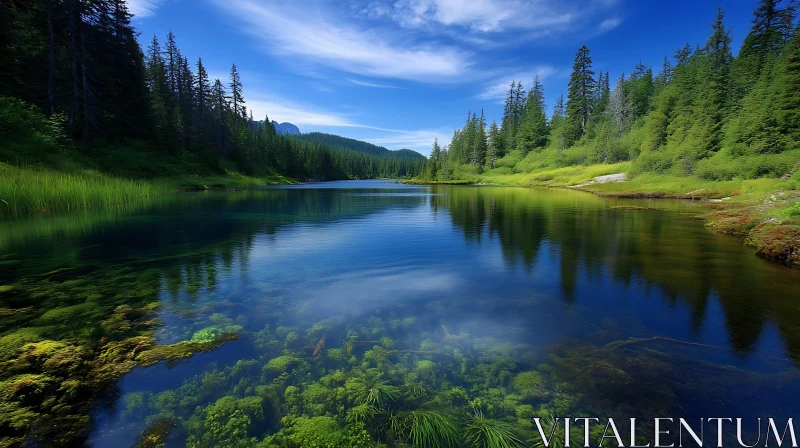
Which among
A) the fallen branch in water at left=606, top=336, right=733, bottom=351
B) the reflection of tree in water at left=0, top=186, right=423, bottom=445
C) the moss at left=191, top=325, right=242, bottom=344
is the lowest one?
the fallen branch in water at left=606, top=336, right=733, bottom=351

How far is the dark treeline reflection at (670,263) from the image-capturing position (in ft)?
23.3

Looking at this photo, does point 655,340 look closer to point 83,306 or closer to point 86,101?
point 83,306

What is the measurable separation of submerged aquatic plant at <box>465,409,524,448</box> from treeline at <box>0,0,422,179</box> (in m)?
47.2

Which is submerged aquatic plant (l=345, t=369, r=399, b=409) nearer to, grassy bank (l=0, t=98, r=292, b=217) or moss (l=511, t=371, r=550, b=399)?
moss (l=511, t=371, r=550, b=399)

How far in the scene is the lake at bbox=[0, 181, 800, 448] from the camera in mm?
4176

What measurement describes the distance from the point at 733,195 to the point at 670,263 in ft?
95.0

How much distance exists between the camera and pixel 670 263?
1115cm

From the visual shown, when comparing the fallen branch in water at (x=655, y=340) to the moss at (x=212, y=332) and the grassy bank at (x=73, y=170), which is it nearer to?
the moss at (x=212, y=332)

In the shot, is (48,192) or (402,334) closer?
(402,334)

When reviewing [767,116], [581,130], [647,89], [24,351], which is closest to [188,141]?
[24,351]

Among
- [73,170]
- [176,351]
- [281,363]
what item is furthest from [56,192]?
[281,363]

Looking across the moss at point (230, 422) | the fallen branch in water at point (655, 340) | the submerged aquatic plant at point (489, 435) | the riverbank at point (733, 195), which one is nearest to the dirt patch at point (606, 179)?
the riverbank at point (733, 195)

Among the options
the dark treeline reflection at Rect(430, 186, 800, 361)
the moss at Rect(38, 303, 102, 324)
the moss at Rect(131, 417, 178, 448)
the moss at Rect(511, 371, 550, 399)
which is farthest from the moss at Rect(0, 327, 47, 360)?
the dark treeline reflection at Rect(430, 186, 800, 361)

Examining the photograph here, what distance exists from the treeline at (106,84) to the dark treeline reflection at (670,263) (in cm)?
4544
